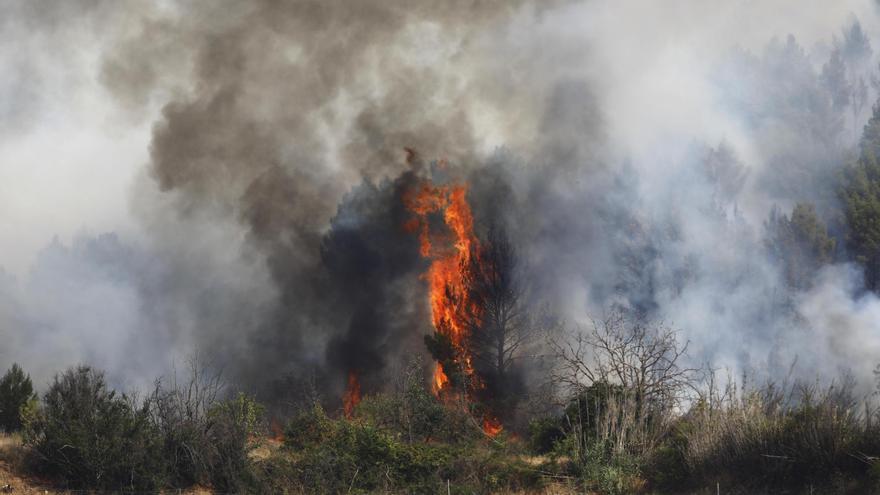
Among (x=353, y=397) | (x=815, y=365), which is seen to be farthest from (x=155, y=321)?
(x=815, y=365)

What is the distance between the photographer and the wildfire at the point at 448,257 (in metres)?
46.0

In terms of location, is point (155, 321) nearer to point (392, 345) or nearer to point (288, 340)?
point (288, 340)

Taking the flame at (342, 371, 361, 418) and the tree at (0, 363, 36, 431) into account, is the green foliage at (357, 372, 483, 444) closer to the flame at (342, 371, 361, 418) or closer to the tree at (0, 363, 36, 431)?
the flame at (342, 371, 361, 418)

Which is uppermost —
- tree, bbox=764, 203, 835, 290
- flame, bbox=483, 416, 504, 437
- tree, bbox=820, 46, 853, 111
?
tree, bbox=820, 46, 853, 111

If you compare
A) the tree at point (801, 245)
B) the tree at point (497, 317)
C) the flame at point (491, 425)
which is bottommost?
the flame at point (491, 425)

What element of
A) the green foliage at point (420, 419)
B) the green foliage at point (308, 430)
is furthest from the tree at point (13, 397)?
the green foliage at point (420, 419)

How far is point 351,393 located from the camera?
160 feet

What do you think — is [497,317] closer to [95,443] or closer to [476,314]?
[476,314]

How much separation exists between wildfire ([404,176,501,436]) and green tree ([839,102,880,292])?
21.6 m

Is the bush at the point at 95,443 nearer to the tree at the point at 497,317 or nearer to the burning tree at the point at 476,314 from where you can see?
the burning tree at the point at 476,314

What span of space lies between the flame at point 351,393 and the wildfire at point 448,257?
483 centimetres

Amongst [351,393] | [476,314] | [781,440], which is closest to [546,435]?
[781,440]

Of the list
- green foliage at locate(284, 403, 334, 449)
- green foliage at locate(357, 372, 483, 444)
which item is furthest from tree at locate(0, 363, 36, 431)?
green foliage at locate(357, 372, 483, 444)

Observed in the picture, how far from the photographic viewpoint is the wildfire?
4597cm
